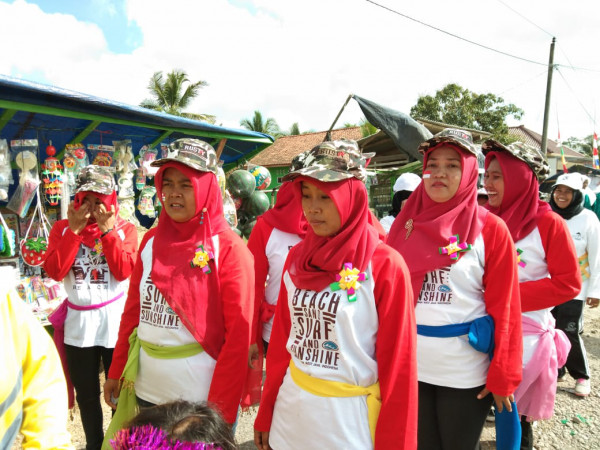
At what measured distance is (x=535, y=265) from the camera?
254 centimetres

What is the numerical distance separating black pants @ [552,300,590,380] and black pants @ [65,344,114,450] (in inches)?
159

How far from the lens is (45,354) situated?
1258mm

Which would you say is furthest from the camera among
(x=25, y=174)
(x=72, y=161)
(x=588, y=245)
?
(x=588, y=245)

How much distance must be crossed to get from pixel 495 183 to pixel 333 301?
1629mm

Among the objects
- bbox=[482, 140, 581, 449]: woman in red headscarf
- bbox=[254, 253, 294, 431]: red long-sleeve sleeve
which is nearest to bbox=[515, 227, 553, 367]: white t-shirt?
bbox=[482, 140, 581, 449]: woman in red headscarf

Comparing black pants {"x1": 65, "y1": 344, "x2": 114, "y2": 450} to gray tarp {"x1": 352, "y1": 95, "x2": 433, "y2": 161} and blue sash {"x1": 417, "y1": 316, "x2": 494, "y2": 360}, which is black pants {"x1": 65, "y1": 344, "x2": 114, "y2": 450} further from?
gray tarp {"x1": 352, "y1": 95, "x2": 433, "y2": 161}

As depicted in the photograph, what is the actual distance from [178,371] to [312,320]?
28.2 inches

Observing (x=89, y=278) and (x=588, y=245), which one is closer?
(x=89, y=278)

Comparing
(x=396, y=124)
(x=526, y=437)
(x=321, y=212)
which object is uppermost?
(x=396, y=124)

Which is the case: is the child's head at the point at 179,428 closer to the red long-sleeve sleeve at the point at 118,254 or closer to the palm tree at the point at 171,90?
the red long-sleeve sleeve at the point at 118,254

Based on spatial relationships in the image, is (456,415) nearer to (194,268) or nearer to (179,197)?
(194,268)

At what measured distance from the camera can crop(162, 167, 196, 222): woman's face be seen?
6.77 feet

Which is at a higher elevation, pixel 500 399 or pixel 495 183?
pixel 495 183

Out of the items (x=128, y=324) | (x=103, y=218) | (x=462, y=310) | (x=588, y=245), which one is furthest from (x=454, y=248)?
(x=588, y=245)
